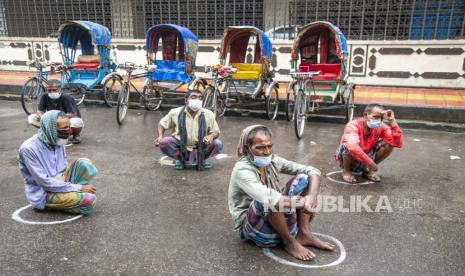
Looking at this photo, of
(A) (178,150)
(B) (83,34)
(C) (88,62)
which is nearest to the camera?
(A) (178,150)

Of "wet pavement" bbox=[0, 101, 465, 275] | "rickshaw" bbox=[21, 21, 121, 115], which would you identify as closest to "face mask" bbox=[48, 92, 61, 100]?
"wet pavement" bbox=[0, 101, 465, 275]

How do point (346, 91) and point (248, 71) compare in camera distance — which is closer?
point (346, 91)

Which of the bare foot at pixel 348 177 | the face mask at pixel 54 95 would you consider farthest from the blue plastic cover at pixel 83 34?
the bare foot at pixel 348 177

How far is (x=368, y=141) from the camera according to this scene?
16.4 feet

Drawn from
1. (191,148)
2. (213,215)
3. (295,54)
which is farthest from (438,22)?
(213,215)

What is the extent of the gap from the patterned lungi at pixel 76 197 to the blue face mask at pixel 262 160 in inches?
67.4

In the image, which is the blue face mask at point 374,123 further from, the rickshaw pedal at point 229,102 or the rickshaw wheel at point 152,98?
the rickshaw wheel at point 152,98

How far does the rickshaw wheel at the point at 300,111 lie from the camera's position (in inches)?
276

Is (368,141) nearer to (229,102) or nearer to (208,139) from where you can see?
(208,139)

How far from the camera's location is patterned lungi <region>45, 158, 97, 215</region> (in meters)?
3.87

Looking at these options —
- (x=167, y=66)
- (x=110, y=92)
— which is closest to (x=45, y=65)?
(x=110, y=92)

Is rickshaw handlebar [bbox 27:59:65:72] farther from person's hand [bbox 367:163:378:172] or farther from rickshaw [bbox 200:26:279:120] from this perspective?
person's hand [bbox 367:163:378:172]

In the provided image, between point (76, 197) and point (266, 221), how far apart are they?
5.89 feet

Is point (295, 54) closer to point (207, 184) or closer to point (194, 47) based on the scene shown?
point (194, 47)
